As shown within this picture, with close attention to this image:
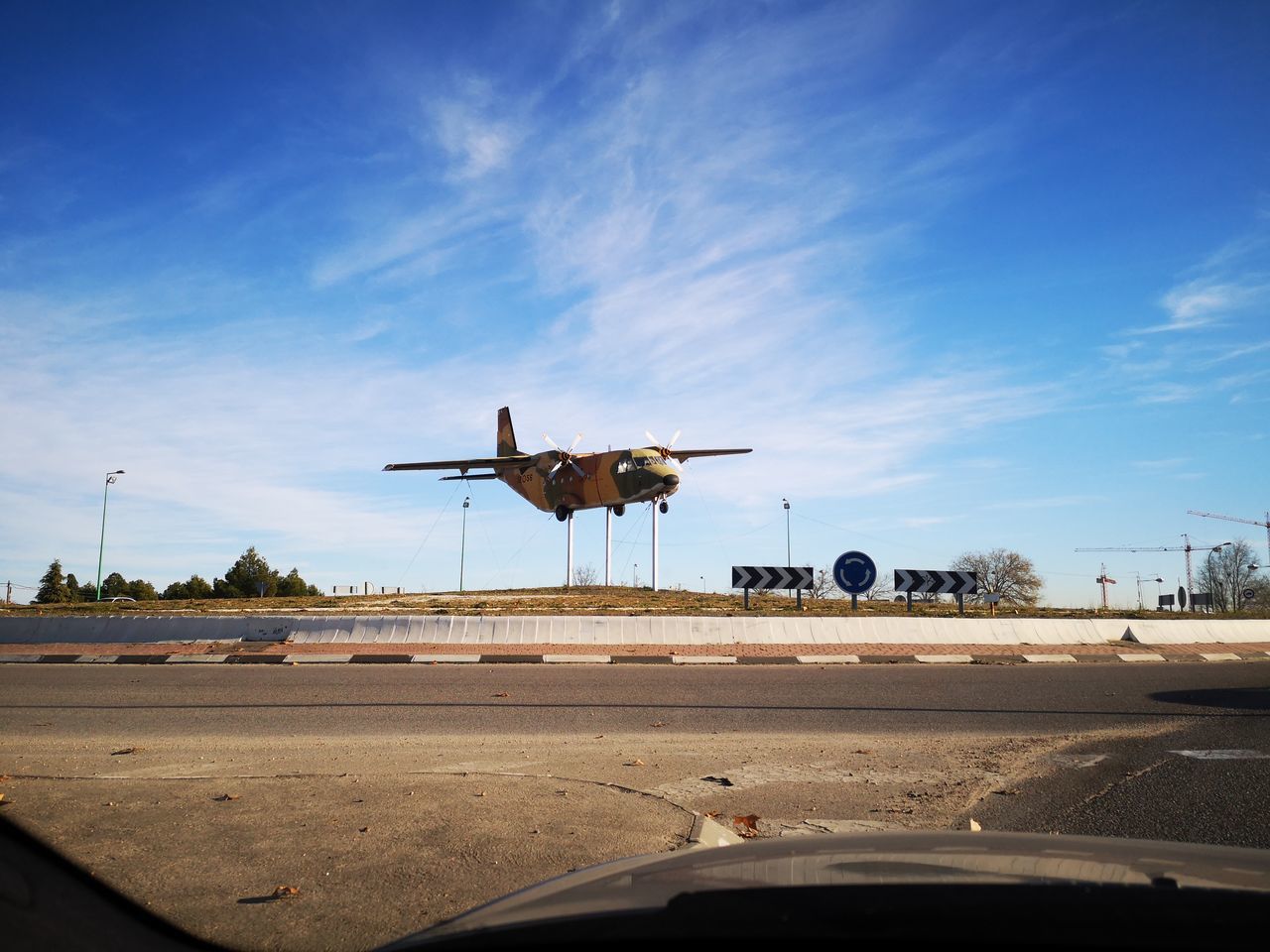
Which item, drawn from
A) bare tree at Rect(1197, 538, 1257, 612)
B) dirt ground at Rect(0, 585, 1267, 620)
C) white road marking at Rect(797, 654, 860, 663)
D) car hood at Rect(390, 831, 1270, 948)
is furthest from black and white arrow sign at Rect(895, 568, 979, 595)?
bare tree at Rect(1197, 538, 1257, 612)

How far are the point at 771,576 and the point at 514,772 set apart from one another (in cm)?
1753

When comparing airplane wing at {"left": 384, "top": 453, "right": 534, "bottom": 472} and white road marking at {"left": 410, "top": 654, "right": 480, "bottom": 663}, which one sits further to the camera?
airplane wing at {"left": 384, "top": 453, "right": 534, "bottom": 472}

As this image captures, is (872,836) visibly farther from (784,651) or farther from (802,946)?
(784,651)

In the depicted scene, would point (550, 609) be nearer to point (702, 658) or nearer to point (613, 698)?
point (702, 658)

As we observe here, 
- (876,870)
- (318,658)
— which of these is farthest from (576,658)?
(876,870)

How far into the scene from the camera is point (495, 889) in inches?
186

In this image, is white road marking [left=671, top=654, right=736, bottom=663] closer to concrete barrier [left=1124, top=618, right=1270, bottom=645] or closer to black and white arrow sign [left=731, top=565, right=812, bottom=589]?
black and white arrow sign [left=731, top=565, right=812, bottom=589]

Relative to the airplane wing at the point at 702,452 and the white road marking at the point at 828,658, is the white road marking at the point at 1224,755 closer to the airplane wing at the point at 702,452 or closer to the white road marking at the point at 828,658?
the white road marking at the point at 828,658

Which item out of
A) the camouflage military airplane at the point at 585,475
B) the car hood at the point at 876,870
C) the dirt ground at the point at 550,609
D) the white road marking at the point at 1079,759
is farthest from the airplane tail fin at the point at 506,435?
the car hood at the point at 876,870

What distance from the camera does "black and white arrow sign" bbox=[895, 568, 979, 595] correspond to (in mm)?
24500

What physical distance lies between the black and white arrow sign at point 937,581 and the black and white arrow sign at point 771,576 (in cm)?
234

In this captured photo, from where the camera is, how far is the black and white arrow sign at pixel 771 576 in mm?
24641

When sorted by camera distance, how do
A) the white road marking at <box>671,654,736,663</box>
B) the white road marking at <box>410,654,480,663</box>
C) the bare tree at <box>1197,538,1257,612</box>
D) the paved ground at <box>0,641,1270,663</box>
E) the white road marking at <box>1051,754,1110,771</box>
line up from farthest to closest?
the bare tree at <box>1197,538,1257,612</box> → the paved ground at <box>0,641,1270,663</box> → the white road marking at <box>671,654,736,663</box> → the white road marking at <box>410,654,480,663</box> → the white road marking at <box>1051,754,1110,771</box>

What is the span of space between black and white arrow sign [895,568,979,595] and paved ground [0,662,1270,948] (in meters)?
9.77
